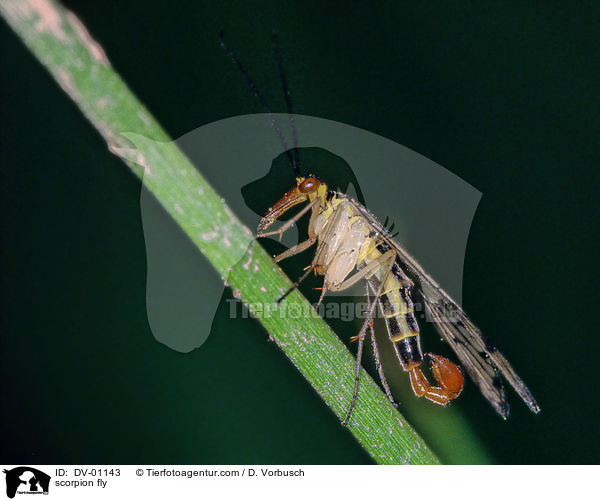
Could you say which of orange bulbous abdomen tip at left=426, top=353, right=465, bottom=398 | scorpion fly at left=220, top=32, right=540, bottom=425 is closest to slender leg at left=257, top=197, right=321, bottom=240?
scorpion fly at left=220, top=32, right=540, bottom=425

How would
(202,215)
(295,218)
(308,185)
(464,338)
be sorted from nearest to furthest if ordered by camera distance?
(202,215)
(308,185)
(295,218)
(464,338)

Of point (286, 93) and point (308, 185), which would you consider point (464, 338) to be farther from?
point (286, 93)

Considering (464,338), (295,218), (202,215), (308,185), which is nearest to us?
(202,215)

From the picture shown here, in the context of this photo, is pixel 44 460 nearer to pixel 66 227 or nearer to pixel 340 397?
pixel 66 227

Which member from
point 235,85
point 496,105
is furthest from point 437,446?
point 235,85
